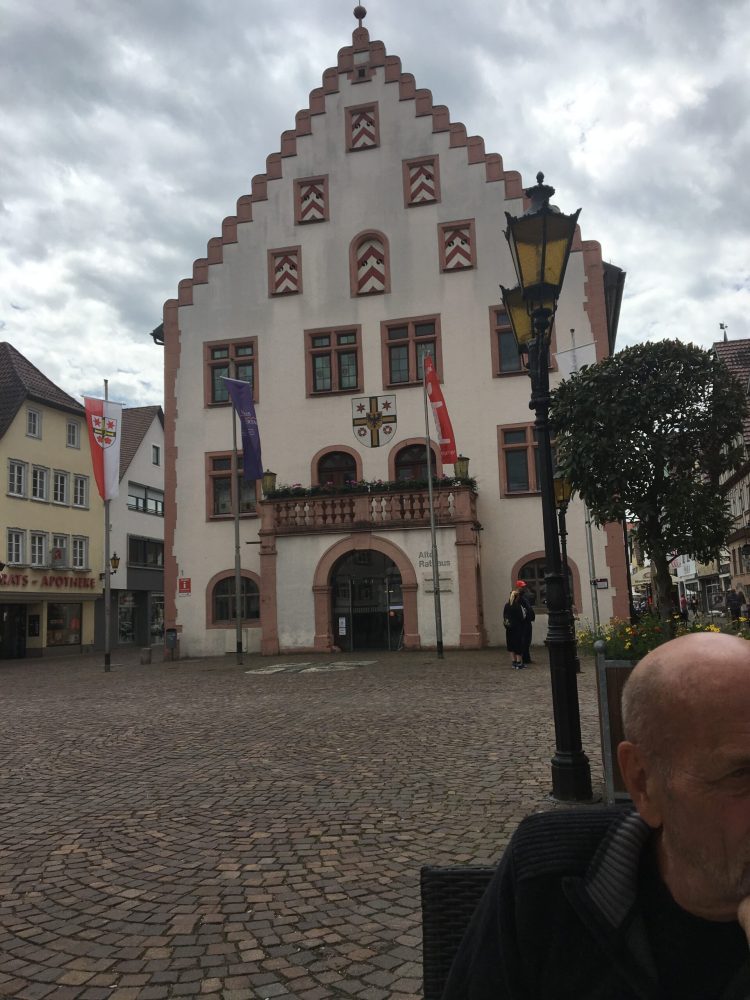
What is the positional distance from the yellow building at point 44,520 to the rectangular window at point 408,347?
57.9 ft

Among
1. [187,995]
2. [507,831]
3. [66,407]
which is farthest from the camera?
[66,407]

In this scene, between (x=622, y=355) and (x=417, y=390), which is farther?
(x=417, y=390)

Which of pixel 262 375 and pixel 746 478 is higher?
pixel 262 375

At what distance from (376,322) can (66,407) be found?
57.9 ft

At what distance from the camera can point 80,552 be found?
3900 cm

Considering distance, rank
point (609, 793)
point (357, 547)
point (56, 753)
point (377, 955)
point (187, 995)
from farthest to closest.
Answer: point (357, 547) → point (56, 753) → point (609, 793) → point (377, 955) → point (187, 995)

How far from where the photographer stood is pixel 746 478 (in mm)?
38375

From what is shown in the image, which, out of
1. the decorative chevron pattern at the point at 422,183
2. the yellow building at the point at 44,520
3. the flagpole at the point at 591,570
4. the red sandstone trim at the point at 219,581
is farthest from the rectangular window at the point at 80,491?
the flagpole at the point at 591,570

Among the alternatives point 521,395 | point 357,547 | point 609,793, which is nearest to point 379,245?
point 521,395

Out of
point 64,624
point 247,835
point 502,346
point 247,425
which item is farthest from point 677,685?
point 64,624

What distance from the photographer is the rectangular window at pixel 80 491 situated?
1539 inches

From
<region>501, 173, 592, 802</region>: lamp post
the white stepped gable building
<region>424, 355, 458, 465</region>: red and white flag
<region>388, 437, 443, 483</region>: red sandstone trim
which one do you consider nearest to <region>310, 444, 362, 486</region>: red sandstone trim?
the white stepped gable building

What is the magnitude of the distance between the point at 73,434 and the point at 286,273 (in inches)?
622

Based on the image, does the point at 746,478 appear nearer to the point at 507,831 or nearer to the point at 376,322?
the point at 376,322
